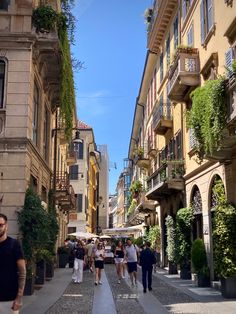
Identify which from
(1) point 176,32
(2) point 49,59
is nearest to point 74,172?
(1) point 176,32

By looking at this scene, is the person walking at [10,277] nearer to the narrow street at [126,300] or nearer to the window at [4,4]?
the narrow street at [126,300]

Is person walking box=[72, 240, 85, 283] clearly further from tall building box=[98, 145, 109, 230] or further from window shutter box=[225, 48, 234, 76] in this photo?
tall building box=[98, 145, 109, 230]

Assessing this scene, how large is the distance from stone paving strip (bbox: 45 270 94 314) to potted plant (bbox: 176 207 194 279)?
427 centimetres

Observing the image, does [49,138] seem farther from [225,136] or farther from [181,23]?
[225,136]

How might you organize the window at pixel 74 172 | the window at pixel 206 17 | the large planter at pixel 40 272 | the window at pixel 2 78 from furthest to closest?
the window at pixel 74 172
the large planter at pixel 40 272
the window at pixel 206 17
the window at pixel 2 78

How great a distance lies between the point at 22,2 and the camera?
17.0 m

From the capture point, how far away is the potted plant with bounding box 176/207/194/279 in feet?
67.8

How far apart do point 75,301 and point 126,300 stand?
1.51 metres

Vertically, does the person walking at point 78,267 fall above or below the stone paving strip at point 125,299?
above

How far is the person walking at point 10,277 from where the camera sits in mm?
5305

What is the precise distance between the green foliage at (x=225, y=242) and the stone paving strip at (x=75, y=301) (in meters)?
3.96

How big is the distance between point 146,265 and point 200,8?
34.7 ft

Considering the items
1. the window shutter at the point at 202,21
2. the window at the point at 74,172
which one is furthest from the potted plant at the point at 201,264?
the window at the point at 74,172

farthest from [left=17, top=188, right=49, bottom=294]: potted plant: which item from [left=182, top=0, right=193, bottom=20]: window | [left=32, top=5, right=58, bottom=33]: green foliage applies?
[left=182, top=0, right=193, bottom=20]: window
